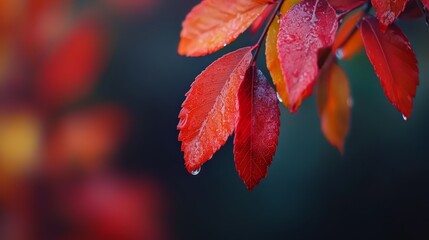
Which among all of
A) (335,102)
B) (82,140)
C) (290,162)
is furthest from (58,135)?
(335,102)

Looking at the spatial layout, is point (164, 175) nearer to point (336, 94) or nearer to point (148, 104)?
point (148, 104)

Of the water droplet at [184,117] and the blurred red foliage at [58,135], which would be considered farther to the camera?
the blurred red foliage at [58,135]

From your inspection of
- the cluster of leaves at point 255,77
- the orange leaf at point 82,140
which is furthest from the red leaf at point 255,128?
the orange leaf at point 82,140

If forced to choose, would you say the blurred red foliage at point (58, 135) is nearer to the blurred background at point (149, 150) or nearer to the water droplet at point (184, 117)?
the blurred background at point (149, 150)

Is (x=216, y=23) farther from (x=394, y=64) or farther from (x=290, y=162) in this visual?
(x=290, y=162)

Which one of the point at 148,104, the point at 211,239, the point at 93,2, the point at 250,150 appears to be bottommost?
the point at 211,239

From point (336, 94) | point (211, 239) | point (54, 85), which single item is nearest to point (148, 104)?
point (54, 85)
